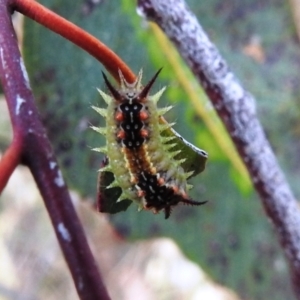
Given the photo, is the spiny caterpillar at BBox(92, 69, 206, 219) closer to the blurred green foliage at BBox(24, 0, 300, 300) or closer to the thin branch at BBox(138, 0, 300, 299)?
the thin branch at BBox(138, 0, 300, 299)

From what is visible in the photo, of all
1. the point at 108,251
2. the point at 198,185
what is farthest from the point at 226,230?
the point at 108,251

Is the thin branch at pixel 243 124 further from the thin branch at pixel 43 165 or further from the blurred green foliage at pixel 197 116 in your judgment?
the blurred green foliage at pixel 197 116

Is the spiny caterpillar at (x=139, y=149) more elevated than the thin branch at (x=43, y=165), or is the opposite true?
the spiny caterpillar at (x=139, y=149)

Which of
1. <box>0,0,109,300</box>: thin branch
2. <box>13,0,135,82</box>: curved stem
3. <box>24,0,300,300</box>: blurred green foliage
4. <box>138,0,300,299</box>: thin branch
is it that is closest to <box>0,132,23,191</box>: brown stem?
<box>0,0,109,300</box>: thin branch

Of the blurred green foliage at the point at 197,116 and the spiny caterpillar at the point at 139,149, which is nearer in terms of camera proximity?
the spiny caterpillar at the point at 139,149

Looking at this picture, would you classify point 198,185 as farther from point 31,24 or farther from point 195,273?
point 195,273

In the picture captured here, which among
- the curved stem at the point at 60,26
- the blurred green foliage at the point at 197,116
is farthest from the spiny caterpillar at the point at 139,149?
the blurred green foliage at the point at 197,116
